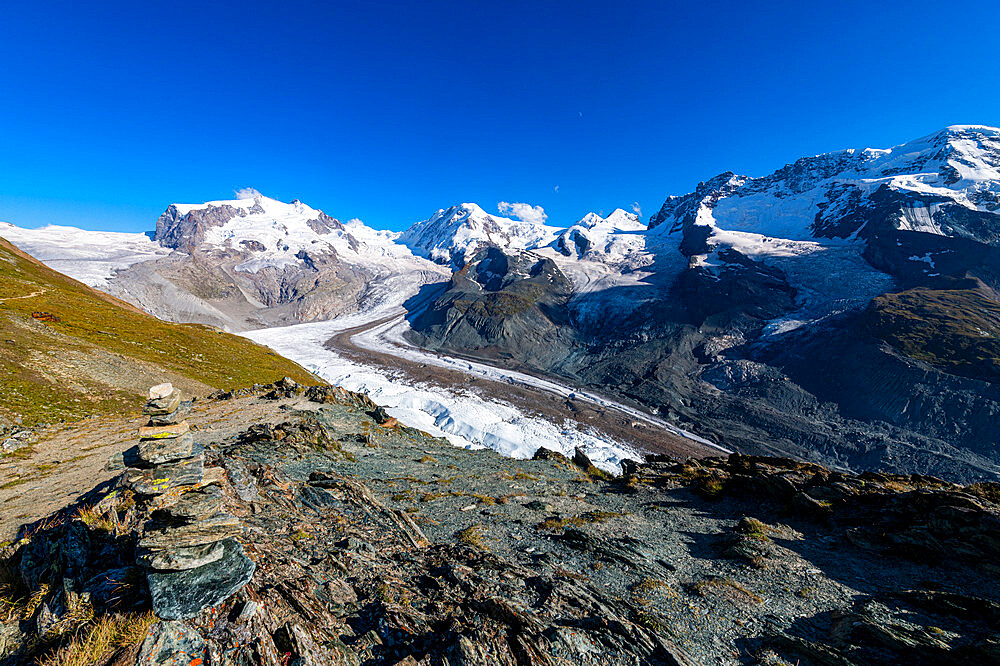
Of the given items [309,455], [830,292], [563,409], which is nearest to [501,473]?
[309,455]

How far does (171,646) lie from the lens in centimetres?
Result: 569

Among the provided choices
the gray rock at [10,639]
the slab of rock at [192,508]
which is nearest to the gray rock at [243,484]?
the slab of rock at [192,508]

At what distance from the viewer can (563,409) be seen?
79.4 meters

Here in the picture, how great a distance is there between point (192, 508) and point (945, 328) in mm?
129094

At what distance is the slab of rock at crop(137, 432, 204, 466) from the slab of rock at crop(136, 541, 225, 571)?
6.57 meters

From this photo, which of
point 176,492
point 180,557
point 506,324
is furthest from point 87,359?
point 506,324

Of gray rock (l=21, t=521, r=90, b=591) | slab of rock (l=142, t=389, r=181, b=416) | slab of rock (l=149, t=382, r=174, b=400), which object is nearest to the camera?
gray rock (l=21, t=521, r=90, b=591)

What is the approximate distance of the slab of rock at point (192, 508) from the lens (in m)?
7.90

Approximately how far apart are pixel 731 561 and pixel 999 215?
206397mm

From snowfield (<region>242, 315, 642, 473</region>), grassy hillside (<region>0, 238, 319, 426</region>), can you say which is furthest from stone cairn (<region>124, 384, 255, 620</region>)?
snowfield (<region>242, 315, 642, 473</region>)

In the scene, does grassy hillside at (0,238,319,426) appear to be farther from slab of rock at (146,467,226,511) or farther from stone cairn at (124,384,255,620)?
slab of rock at (146,467,226,511)

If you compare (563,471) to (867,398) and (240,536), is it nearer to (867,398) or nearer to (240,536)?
(240,536)

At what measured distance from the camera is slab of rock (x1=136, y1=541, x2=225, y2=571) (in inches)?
251

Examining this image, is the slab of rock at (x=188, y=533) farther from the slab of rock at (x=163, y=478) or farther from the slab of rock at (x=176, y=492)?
the slab of rock at (x=163, y=478)
